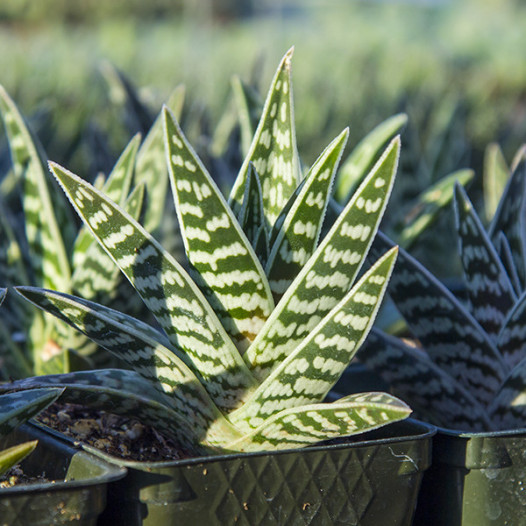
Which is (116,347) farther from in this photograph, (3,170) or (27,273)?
(3,170)

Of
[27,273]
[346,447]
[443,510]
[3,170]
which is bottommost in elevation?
[443,510]

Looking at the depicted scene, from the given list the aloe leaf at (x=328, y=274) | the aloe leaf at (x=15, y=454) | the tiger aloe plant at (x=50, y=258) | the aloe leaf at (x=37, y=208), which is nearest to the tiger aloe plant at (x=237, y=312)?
the aloe leaf at (x=328, y=274)

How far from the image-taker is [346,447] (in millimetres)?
961

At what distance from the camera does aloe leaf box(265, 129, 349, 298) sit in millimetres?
950

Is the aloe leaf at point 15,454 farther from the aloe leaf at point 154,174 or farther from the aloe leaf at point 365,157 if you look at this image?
the aloe leaf at point 365,157

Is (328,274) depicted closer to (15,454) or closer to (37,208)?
(15,454)

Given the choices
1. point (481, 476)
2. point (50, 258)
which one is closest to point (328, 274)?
point (481, 476)

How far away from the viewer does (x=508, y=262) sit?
4.16 feet

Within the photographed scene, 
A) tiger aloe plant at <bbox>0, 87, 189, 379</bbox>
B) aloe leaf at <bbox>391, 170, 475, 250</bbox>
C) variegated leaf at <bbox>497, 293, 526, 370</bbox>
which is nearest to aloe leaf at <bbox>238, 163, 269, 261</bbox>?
tiger aloe plant at <bbox>0, 87, 189, 379</bbox>

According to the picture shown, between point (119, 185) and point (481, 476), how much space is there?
2.14 feet

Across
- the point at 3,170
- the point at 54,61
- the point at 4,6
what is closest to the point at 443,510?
the point at 3,170

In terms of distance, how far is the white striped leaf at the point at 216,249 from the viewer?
0.91 meters

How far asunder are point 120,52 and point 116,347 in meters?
6.71

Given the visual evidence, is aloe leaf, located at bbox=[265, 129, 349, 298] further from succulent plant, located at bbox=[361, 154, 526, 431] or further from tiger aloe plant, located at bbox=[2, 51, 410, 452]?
succulent plant, located at bbox=[361, 154, 526, 431]
